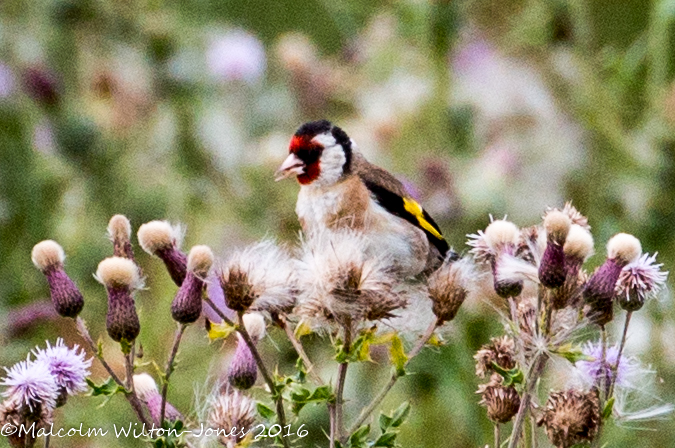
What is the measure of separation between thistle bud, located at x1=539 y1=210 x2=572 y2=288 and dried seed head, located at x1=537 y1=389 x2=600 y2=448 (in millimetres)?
148

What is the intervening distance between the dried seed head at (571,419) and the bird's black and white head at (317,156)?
1169 mm

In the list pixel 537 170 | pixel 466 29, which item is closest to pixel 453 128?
pixel 537 170

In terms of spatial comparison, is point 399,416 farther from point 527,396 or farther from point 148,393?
point 148,393

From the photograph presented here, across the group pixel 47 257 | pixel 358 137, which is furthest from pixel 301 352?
pixel 358 137

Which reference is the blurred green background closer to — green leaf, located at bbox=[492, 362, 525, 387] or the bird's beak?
the bird's beak

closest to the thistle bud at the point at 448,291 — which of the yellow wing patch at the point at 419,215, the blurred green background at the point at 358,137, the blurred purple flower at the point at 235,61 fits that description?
the yellow wing patch at the point at 419,215

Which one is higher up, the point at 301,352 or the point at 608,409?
the point at 301,352

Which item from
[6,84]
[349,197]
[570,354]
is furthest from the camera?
[6,84]

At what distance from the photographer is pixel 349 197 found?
2.66 meters

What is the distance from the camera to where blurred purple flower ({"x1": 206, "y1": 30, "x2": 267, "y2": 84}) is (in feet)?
14.3

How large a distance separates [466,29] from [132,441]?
6.26 feet

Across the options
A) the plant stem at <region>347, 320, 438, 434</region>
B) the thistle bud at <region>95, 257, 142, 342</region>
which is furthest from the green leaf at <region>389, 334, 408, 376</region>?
the thistle bud at <region>95, 257, 142, 342</region>

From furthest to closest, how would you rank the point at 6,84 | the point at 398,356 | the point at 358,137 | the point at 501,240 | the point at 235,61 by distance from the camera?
the point at 235,61 → the point at 6,84 → the point at 358,137 → the point at 501,240 → the point at 398,356

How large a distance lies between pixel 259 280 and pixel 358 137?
208cm
